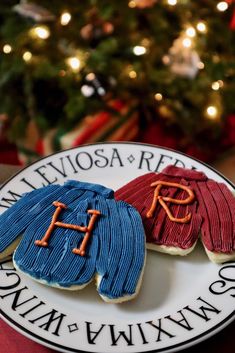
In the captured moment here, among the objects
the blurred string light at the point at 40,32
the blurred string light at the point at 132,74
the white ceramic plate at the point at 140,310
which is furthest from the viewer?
the blurred string light at the point at 132,74

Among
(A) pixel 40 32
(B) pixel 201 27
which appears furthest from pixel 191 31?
(A) pixel 40 32

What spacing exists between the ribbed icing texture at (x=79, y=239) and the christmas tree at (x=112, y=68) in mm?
678

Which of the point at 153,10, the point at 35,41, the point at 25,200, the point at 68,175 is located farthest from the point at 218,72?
the point at 25,200

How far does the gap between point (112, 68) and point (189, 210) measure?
2.55 ft

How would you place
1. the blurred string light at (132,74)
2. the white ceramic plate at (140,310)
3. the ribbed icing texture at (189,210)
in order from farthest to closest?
the blurred string light at (132,74)
the ribbed icing texture at (189,210)
the white ceramic plate at (140,310)

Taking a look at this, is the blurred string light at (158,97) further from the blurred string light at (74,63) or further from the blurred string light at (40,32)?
the blurred string light at (40,32)

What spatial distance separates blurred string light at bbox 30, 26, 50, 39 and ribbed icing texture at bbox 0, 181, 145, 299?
75cm

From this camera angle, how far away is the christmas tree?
4.54 ft

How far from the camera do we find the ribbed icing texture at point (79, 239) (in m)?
0.66

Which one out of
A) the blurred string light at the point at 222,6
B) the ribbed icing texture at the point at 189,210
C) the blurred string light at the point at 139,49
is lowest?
the ribbed icing texture at the point at 189,210

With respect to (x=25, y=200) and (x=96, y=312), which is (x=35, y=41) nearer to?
(x=25, y=200)

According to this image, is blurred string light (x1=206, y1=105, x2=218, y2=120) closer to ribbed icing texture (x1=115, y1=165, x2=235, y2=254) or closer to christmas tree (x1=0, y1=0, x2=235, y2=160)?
christmas tree (x1=0, y1=0, x2=235, y2=160)

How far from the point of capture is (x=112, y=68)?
1.42 m

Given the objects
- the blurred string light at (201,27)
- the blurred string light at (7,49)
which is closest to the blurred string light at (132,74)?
the blurred string light at (201,27)
